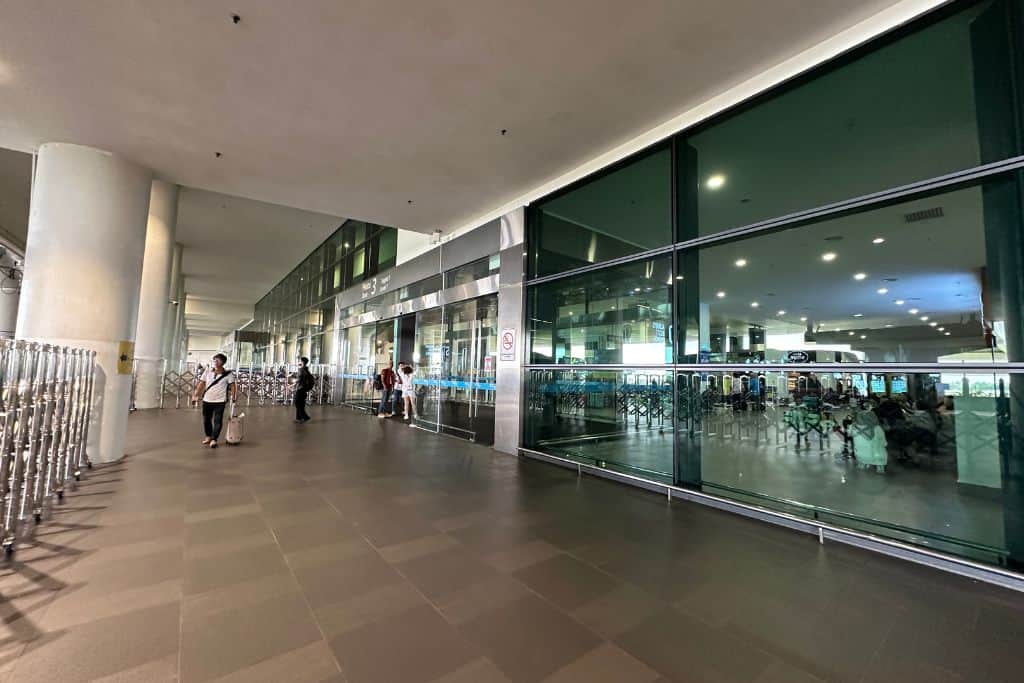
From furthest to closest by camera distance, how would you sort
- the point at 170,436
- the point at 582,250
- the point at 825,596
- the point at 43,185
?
the point at 170,436
the point at 582,250
the point at 43,185
the point at 825,596

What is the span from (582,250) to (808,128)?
2.90m

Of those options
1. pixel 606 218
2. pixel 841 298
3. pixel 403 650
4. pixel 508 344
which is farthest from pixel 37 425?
pixel 841 298

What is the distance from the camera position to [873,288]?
13.5 feet

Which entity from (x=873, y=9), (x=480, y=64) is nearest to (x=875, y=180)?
(x=873, y=9)

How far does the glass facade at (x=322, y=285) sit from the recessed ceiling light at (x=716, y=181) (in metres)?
8.85

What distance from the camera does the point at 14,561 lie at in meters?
2.73

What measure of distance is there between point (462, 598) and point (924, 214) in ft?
15.0

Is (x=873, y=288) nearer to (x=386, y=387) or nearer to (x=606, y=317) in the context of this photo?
(x=606, y=317)

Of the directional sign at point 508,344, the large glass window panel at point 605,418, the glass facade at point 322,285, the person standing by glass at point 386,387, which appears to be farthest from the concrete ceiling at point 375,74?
the glass facade at point 322,285

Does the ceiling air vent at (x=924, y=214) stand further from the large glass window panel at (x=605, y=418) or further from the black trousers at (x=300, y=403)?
the black trousers at (x=300, y=403)

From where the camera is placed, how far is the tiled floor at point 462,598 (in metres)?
1.88

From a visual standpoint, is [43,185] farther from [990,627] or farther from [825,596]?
[990,627]

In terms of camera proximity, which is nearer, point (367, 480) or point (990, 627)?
point (990, 627)

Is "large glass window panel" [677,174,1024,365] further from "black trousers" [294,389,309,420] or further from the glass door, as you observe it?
"black trousers" [294,389,309,420]
